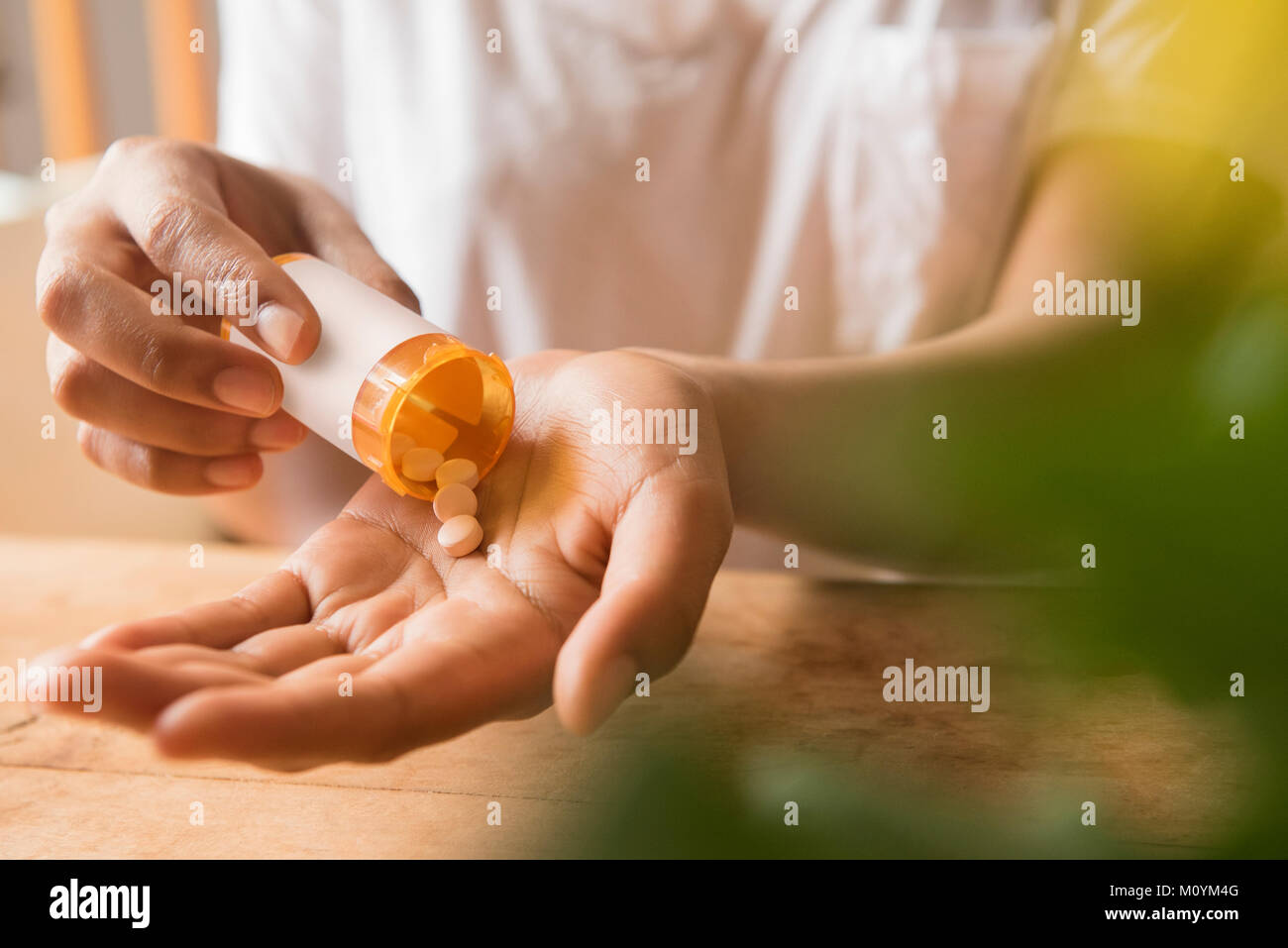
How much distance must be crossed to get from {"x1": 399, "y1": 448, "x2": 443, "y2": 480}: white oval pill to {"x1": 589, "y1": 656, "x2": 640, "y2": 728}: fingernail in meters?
0.21

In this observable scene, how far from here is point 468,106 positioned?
1.00 metres

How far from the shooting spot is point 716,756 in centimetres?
52

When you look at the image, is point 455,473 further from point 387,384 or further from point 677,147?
point 677,147

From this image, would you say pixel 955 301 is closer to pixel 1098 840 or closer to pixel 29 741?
pixel 1098 840

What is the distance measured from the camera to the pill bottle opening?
51cm

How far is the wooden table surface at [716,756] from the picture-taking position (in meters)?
0.46

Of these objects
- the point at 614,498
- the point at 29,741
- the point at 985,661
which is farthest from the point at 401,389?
the point at 985,661

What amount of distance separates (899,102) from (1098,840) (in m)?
0.70

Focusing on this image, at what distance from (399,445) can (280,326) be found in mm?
86

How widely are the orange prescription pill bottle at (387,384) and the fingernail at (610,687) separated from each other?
0.20m
